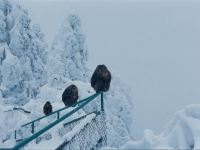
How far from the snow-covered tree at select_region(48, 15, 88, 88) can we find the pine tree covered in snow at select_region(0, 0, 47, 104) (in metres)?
1.05

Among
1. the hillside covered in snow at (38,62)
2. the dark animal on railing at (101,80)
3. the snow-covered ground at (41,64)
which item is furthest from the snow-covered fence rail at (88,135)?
the hillside covered in snow at (38,62)

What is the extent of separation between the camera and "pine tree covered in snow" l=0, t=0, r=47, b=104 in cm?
3064

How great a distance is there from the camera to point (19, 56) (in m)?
32.2

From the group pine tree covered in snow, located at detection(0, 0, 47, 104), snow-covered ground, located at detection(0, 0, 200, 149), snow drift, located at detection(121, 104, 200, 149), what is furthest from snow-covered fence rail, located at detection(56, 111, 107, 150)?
pine tree covered in snow, located at detection(0, 0, 47, 104)

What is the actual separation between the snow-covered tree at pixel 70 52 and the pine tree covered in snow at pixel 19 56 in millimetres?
1052

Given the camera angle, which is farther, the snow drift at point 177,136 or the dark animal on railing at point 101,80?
the dark animal on railing at point 101,80

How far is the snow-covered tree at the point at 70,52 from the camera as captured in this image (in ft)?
107

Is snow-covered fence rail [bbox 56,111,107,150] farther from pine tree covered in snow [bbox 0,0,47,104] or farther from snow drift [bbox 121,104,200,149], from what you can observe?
pine tree covered in snow [bbox 0,0,47,104]

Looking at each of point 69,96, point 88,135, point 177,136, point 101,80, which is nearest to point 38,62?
point 69,96

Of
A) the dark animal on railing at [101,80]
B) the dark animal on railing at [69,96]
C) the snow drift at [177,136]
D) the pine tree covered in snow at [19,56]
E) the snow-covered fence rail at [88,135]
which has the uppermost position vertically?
Answer: the pine tree covered in snow at [19,56]

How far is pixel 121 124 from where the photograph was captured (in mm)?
33812

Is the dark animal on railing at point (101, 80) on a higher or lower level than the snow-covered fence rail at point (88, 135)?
higher

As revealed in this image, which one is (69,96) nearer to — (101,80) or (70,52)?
(101,80)

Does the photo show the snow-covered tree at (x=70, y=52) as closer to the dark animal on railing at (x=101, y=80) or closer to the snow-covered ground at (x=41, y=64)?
the snow-covered ground at (x=41, y=64)
